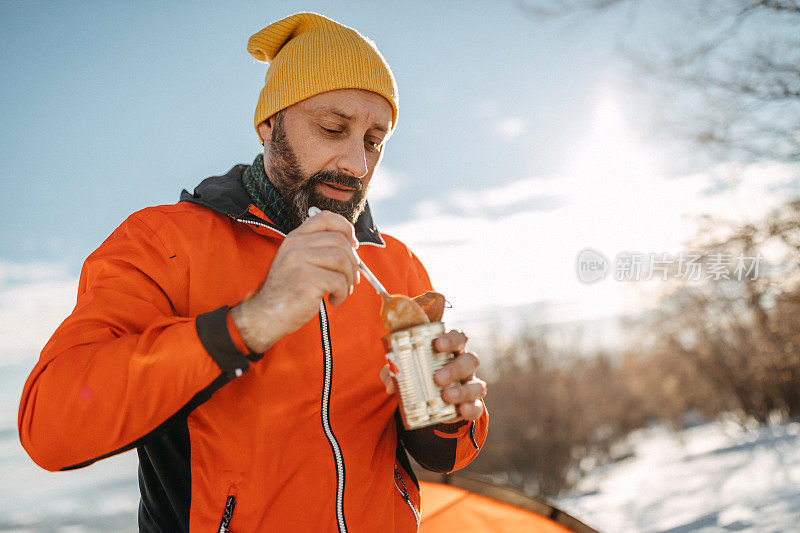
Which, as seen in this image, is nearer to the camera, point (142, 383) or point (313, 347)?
point (142, 383)

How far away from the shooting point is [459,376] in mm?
1161

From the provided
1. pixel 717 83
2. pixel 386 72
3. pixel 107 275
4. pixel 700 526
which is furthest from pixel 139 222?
pixel 717 83

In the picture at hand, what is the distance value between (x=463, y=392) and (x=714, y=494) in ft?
13.7

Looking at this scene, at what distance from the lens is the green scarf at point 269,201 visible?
1.67 metres

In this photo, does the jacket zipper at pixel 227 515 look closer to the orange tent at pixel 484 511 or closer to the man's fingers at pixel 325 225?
the man's fingers at pixel 325 225

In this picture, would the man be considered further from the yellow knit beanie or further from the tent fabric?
the tent fabric

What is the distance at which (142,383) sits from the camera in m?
1.05

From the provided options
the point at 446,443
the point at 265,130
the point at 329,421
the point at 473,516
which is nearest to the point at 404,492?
the point at 446,443

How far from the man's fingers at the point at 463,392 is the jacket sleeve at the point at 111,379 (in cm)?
43

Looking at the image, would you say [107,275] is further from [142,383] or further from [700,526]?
[700,526]

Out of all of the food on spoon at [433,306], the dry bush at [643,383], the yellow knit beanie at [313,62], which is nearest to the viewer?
the food on spoon at [433,306]

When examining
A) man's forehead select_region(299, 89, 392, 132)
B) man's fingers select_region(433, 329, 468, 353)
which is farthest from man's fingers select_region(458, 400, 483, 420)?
man's forehead select_region(299, 89, 392, 132)

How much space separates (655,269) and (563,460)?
203 inches

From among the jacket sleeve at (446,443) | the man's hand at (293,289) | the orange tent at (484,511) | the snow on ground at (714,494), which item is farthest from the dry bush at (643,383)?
the man's hand at (293,289)
